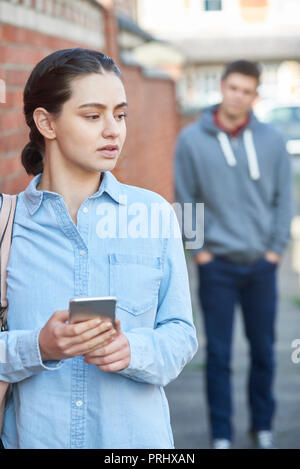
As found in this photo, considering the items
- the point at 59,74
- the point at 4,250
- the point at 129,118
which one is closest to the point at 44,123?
the point at 59,74

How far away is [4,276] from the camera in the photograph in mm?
2109

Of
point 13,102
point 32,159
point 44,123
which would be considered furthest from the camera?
point 13,102

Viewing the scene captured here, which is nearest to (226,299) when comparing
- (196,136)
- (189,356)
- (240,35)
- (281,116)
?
(196,136)

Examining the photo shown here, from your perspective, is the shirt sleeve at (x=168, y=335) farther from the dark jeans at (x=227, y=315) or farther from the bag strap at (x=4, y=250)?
the dark jeans at (x=227, y=315)

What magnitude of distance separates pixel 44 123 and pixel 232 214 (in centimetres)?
240

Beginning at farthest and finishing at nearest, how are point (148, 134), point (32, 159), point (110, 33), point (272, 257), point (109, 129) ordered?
point (148, 134) → point (110, 33) → point (272, 257) → point (32, 159) → point (109, 129)

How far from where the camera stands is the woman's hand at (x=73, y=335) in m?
1.84

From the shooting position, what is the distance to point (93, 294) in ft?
6.84

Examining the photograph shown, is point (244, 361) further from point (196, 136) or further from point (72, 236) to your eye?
point (72, 236)

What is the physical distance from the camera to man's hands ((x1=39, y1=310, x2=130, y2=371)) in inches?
72.6

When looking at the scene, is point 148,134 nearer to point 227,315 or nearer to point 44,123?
point 227,315

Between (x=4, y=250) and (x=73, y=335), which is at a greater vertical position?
(x=4, y=250)

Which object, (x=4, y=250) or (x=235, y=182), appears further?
(x=235, y=182)

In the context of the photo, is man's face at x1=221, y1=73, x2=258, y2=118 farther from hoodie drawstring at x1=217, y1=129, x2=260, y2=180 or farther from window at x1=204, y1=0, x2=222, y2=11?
window at x1=204, y1=0, x2=222, y2=11
